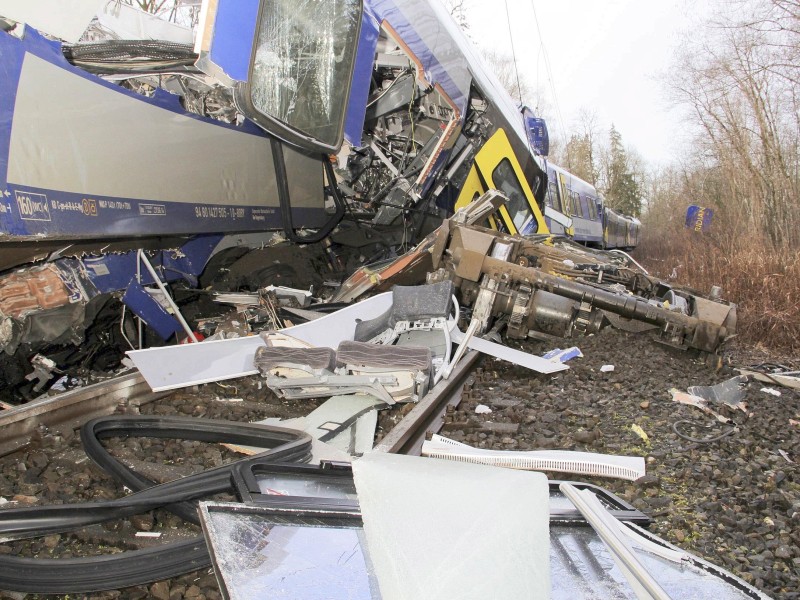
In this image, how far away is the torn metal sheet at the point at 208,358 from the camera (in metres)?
3.73

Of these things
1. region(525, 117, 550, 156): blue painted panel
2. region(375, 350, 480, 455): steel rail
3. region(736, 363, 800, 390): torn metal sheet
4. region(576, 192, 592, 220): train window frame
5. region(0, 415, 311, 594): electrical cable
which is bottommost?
region(0, 415, 311, 594): electrical cable

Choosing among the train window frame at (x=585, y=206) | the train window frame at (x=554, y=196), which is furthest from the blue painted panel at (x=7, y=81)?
the train window frame at (x=585, y=206)

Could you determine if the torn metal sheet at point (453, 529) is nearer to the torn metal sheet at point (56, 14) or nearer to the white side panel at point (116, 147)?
the white side panel at point (116, 147)

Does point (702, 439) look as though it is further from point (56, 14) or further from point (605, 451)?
point (56, 14)

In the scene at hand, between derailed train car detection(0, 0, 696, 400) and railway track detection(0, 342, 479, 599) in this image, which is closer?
railway track detection(0, 342, 479, 599)

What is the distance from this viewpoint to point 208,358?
4.02 m

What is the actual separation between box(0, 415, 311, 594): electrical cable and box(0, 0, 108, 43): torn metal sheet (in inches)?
123

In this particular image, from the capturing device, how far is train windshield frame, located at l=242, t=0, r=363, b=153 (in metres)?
4.77

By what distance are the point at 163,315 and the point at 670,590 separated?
208 inches

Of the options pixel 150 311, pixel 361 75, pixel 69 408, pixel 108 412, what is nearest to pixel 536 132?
pixel 361 75

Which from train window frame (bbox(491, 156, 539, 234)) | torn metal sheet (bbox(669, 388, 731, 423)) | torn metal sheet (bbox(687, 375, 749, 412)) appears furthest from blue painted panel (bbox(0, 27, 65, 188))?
train window frame (bbox(491, 156, 539, 234))

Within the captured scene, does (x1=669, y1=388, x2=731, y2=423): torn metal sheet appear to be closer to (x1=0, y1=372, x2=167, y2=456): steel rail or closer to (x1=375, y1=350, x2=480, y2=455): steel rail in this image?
(x1=375, y1=350, x2=480, y2=455): steel rail

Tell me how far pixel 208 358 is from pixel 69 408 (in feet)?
3.10

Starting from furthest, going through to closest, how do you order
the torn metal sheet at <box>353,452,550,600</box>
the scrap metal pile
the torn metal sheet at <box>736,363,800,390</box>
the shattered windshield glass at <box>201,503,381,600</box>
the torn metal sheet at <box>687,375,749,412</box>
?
the scrap metal pile < the torn metal sheet at <box>736,363,800,390</box> < the torn metal sheet at <box>687,375,749,412</box> < the shattered windshield glass at <box>201,503,381,600</box> < the torn metal sheet at <box>353,452,550,600</box>
